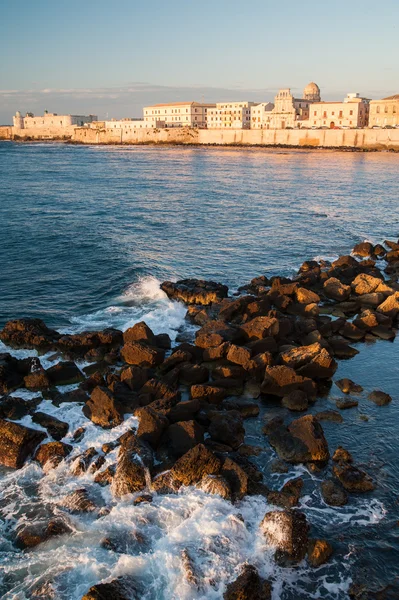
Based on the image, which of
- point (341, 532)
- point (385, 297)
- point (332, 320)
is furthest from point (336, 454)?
point (385, 297)

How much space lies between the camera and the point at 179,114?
14650cm

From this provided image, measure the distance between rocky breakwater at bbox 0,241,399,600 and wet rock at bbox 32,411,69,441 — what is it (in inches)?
1.0

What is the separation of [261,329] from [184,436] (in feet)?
16.4

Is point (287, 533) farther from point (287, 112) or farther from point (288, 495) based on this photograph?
point (287, 112)

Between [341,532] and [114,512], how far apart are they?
3.44m

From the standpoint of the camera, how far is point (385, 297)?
55.6 feet

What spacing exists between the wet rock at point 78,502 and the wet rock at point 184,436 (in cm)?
175

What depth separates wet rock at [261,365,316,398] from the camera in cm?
1134

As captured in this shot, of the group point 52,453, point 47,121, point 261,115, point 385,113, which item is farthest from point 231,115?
point 52,453

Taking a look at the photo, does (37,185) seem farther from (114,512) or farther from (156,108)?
(156,108)

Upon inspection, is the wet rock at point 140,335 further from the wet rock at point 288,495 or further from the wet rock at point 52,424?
the wet rock at point 288,495

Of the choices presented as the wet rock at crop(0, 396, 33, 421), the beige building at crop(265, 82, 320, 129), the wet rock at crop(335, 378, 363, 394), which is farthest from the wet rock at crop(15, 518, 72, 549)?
the beige building at crop(265, 82, 320, 129)

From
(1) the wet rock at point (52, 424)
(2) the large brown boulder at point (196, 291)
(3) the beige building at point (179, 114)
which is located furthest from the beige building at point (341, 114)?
(1) the wet rock at point (52, 424)

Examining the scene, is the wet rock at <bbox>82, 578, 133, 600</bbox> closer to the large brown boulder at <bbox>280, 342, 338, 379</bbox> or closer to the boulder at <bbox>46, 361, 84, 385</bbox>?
the boulder at <bbox>46, 361, 84, 385</bbox>
